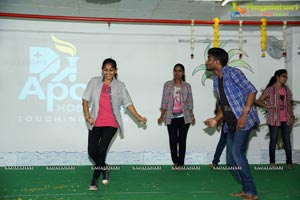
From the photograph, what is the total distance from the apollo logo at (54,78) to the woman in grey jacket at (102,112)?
197cm

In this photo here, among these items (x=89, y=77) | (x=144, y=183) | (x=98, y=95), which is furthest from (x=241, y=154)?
(x=89, y=77)

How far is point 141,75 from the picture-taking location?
6512 millimetres

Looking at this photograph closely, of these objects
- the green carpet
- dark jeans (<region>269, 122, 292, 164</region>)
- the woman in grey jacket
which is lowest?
the green carpet

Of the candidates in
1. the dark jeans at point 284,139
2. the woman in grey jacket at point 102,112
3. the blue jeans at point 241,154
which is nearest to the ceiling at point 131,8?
the woman in grey jacket at point 102,112

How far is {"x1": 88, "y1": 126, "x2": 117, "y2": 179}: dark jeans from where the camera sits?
14.1ft

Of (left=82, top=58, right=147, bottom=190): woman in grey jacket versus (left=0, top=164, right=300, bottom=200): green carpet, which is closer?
(left=0, top=164, right=300, bottom=200): green carpet

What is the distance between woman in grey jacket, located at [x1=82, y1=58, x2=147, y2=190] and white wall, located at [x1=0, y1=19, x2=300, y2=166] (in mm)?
1969

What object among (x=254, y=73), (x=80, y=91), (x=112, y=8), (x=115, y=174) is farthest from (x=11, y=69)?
(x=254, y=73)

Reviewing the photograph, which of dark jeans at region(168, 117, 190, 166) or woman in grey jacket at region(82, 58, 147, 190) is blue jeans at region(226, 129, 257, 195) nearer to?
woman in grey jacket at region(82, 58, 147, 190)

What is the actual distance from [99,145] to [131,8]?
240 cm

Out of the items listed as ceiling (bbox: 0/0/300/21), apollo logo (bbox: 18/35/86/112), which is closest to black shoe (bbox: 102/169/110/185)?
apollo logo (bbox: 18/35/86/112)

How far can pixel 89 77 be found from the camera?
641 centimetres

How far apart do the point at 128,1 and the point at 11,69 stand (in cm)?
222

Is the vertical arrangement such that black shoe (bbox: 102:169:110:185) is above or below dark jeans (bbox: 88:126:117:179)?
below
